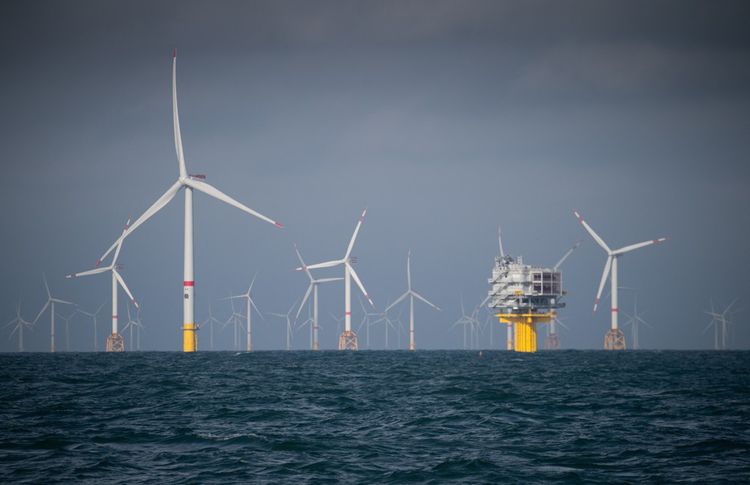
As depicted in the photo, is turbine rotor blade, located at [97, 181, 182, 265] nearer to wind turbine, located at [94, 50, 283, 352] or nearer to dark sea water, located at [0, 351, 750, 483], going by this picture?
wind turbine, located at [94, 50, 283, 352]

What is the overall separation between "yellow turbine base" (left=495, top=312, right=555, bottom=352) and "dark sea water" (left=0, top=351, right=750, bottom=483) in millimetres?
114465

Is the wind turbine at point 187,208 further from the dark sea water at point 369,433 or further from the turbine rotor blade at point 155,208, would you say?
the dark sea water at point 369,433

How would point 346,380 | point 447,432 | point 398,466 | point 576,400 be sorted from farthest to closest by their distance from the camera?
1. point 346,380
2. point 576,400
3. point 447,432
4. point 398,466

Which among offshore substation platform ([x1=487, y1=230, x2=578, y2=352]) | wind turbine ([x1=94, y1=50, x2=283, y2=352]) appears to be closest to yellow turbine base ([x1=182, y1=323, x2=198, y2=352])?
wind turbine ([x1=94, y1=50, x2=283, y2=352])

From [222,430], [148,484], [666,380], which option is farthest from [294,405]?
[666,380]

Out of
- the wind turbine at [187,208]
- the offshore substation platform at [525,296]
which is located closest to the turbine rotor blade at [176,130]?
the wind turbine at [187,208]

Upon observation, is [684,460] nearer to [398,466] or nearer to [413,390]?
[398,466]

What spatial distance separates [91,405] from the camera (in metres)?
52.8

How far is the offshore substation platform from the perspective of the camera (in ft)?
597

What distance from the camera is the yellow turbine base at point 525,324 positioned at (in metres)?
184

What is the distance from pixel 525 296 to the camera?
595 ft

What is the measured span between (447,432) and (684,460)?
1161cm

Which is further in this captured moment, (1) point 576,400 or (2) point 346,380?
(2) point 346,380

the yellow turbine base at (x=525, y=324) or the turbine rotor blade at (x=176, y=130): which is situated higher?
the turbine rotor blade at (x=176, y=130)
